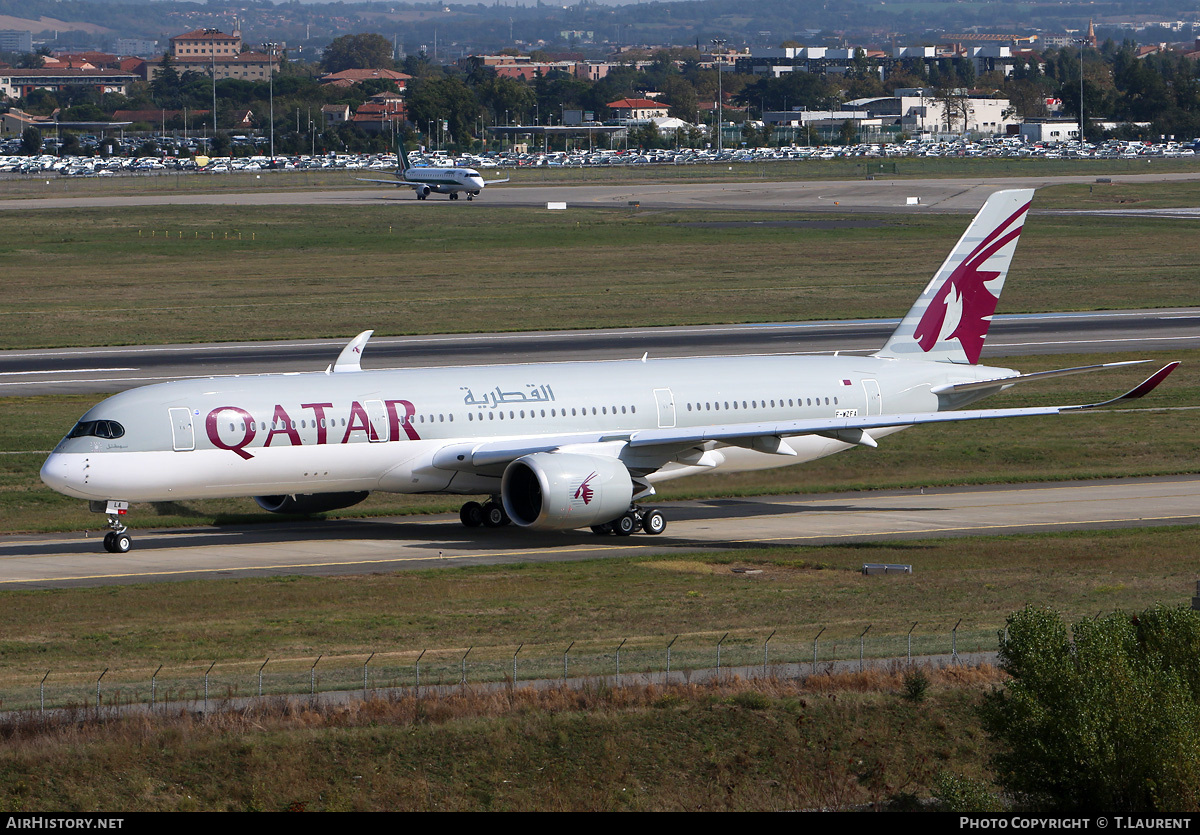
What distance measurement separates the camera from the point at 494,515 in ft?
168

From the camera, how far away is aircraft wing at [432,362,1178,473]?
4888cm

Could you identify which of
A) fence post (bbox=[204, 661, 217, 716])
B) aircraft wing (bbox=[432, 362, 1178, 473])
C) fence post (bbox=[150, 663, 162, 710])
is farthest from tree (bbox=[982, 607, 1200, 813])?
aircraft wing (bbox=[432, 362, 1178, 473])

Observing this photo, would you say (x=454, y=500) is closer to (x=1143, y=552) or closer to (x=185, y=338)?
(x=1143, y=552)

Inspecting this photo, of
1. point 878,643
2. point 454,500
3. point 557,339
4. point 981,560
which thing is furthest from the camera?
point 557,339

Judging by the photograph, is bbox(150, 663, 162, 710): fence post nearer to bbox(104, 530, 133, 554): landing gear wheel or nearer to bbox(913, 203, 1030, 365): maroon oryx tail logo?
bbox(104, 530, 133, 554): landing gear wheel

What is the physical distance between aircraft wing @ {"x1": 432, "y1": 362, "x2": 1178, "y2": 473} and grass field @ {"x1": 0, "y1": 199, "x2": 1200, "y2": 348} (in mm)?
43742

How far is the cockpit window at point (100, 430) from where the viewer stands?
4556cm

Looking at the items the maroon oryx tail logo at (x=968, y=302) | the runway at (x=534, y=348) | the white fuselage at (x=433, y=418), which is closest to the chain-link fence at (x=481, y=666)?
the white fuselage at (x=433, y=418)

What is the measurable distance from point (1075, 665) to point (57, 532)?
3450 cm

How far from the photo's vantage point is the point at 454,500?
56000mm

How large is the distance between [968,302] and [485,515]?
19931mm

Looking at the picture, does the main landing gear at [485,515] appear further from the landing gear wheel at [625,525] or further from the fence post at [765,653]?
the fence post at [765,653]

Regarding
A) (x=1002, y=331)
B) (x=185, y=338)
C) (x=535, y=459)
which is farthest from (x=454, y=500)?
(x=1002, y=331)

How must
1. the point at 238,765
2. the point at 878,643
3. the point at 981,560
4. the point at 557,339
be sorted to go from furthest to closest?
the point at 557,339, the point at 981,560, the point at 878,643, the point at 238,765
